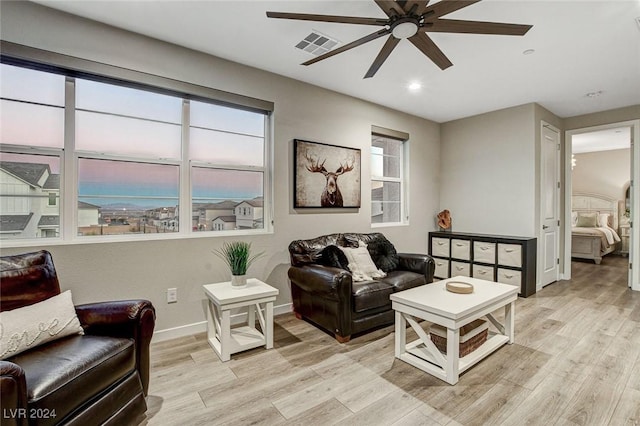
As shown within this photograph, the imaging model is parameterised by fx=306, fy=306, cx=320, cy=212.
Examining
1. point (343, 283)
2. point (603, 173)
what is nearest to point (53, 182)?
point (343, 283)

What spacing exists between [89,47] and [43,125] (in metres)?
0.70

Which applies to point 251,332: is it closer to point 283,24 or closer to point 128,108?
A: point 128,108

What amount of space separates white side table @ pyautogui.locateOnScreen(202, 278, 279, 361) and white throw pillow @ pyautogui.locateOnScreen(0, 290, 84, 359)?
912 mm

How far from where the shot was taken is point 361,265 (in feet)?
10.4

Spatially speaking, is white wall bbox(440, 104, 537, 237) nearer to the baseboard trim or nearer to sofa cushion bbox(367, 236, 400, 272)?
sofa cushion bbox(367, 236, 400, 272)

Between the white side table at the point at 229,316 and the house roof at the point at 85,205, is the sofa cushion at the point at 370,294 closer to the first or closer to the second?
the white side table at the point at 229,316

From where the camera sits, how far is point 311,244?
132 inches

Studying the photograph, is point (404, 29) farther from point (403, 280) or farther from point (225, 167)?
point (403, 280)

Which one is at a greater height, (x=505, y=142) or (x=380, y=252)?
(x=505, y=142)

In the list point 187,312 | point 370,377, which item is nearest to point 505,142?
point 370,377

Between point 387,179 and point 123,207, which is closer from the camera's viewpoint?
point 123,207

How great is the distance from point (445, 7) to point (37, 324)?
9.27 ft

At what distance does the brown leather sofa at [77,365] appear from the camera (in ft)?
3.95

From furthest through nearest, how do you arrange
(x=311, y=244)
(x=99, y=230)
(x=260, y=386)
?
Result: 1. (x=311, y=244)
2. (x=99, y=230)
3. (x=260, y=386)
